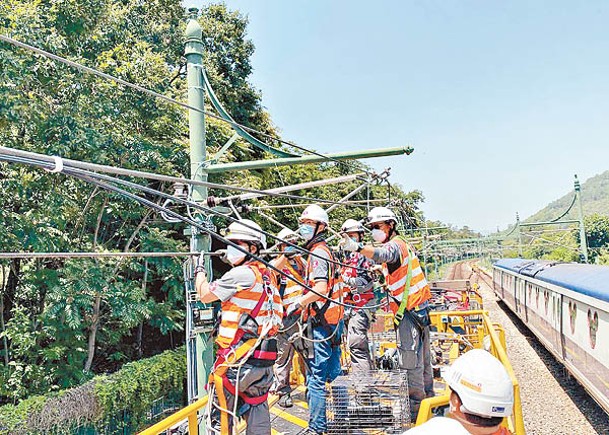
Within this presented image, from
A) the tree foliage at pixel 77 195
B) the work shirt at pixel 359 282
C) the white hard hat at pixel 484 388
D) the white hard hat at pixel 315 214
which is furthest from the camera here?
the tree foliage at pixel 77 195

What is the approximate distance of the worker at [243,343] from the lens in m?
3.78

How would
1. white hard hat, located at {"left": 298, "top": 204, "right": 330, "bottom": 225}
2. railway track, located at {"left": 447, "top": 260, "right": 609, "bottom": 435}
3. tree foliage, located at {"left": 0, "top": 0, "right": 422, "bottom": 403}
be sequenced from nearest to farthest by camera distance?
white hard hat, located at {"left": 298, "top": 204, "right": 330, "bottom": 225}
tree foliage, located at {"left": 0, "top": 0, "right": 422, "bottom": 403}
railway track, located at {"left": 447, "top": 260, "right": 609, "bottom": 435}

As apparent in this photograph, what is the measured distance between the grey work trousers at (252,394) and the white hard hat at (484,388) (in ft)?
6.00

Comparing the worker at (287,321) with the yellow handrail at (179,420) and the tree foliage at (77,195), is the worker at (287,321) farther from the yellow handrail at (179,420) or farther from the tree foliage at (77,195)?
the tree foliage at (77,195)

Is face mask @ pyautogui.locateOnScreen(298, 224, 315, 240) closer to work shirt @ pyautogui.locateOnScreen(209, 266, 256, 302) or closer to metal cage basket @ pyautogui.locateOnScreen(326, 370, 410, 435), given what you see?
work shirt @ pyautogui.locateOnScreen(209, 266, 256, 302)

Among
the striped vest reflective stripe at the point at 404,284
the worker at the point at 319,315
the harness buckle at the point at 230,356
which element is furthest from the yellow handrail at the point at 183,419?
the striped vest reflective stripe at the point at 404,284

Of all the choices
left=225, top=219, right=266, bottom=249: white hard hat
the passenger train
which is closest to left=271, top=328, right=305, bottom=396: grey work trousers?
left=225, top=219, right=266, bottom=249: white hard hat

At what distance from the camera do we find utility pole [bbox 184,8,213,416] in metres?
5.62

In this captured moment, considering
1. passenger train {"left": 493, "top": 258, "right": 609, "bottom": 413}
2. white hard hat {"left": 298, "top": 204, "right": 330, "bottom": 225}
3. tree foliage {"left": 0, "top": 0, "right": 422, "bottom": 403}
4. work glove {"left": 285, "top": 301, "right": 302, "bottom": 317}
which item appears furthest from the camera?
tree foliage {"left": 0, "top": 0, "right": 422, "bottom": 403}

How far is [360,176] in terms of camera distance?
6.36 m

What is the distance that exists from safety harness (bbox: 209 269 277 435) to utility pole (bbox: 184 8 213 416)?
1.69 m

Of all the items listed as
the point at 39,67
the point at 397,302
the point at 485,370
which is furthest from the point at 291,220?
the point at 485,370

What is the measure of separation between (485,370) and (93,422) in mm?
9923

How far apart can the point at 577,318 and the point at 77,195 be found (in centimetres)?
1052
